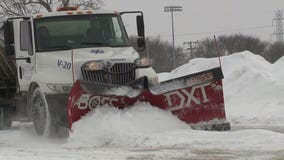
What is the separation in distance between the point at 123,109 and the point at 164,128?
0.78 meters

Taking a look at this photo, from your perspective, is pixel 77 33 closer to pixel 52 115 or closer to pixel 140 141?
pixel 52 115

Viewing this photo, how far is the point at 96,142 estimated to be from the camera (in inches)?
366

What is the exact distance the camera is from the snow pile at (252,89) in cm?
1448

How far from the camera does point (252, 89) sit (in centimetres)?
1764

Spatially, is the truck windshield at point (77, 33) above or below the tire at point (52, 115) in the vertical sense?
above

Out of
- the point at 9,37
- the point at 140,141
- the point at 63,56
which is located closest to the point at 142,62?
the point at 63,56

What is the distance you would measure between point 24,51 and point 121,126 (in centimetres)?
306

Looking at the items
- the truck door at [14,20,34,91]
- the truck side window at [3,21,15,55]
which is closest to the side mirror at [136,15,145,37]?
the truck door at [14,20,34,91]

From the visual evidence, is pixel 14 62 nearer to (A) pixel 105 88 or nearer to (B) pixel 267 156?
(A) pixel 105 88

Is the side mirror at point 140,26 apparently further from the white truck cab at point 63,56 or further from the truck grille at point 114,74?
the truck grille at point 114,74

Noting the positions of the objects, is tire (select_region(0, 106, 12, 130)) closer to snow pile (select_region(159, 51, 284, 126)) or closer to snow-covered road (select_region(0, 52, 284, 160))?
snow-covered road (select_region(0, 52, 284, 160))

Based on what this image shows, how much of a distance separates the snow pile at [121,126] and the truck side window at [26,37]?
225 centimetres

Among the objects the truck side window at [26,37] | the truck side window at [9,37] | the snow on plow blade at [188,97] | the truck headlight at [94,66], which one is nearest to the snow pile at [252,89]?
the snow on plow blade at [188,97]

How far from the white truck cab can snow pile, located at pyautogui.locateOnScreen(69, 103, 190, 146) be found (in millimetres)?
670
